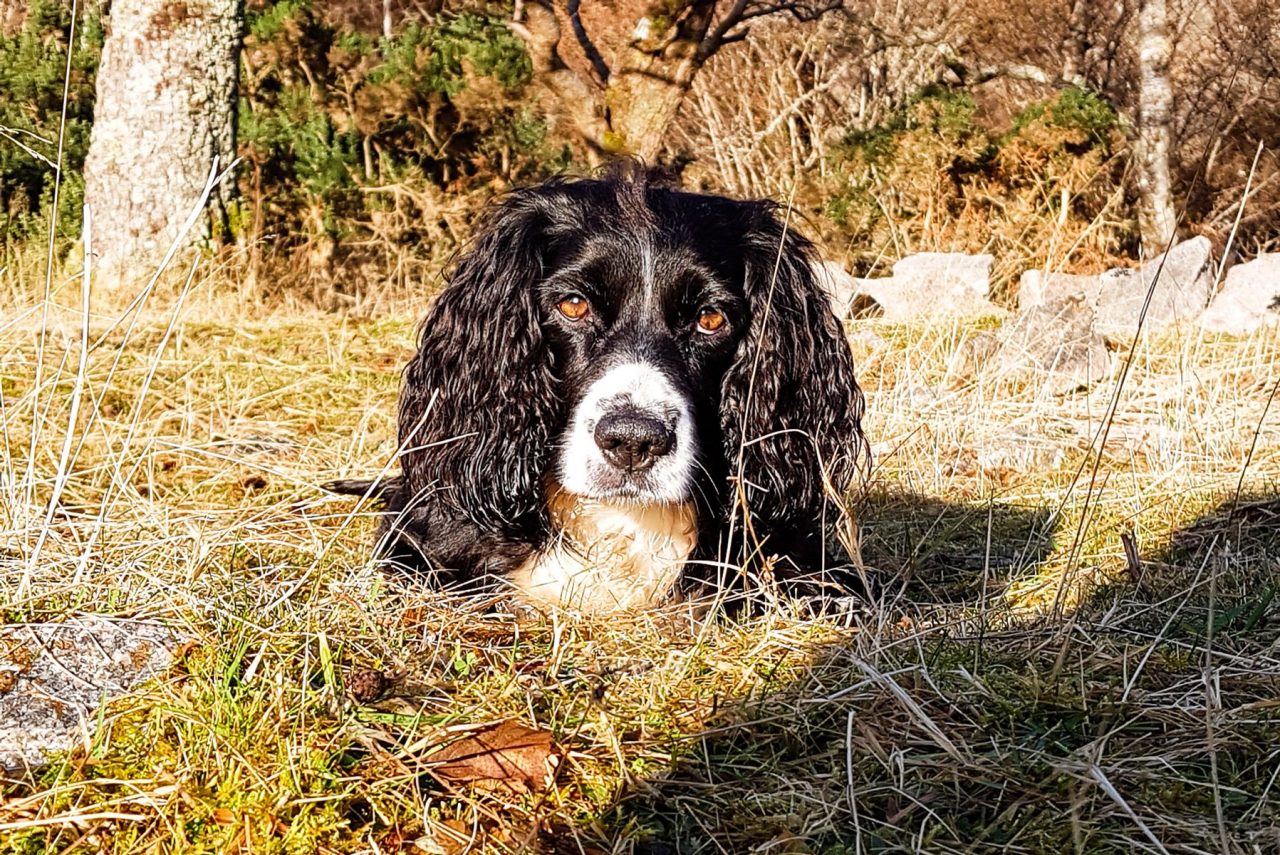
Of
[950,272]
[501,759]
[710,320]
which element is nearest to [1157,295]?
[950,272]

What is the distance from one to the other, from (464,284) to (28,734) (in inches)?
72.0

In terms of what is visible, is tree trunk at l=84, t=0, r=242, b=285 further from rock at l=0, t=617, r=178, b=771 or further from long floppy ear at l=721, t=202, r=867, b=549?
rock at l=0, t=617, r=178, b=771

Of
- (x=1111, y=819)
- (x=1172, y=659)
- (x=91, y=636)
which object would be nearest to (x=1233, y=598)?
(x=1172, y=659)

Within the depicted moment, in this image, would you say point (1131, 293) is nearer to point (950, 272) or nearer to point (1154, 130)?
point (950, 272)

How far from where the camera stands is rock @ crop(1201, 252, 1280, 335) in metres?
9.55

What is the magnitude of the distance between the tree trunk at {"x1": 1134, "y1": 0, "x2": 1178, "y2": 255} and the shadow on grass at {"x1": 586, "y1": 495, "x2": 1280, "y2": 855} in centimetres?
1152

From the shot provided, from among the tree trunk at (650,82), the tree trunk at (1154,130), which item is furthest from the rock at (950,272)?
the tree trunk at (1154,130)

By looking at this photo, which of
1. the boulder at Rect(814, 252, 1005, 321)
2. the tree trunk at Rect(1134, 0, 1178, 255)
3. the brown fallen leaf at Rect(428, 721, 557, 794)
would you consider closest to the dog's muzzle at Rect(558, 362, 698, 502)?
the brown fallen leaf at Rect(428, 721, 557, 794)

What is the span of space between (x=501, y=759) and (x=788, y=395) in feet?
5.65

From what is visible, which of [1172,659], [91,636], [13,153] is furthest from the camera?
[13,153]

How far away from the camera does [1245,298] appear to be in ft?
32.6

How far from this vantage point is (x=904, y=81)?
14.7 metres

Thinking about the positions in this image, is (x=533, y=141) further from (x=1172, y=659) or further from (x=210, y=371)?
(x=1172, y=659)

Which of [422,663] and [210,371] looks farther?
[210,371]
